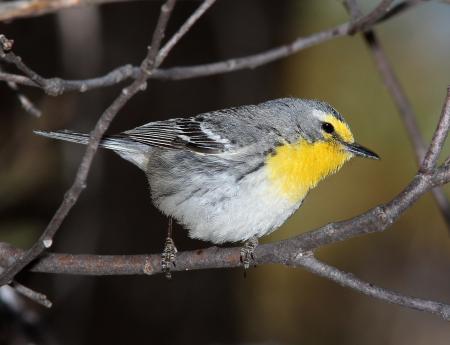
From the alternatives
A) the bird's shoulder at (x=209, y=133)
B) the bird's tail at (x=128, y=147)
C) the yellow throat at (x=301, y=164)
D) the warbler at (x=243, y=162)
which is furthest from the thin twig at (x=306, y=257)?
the bird's tail at (x=128, y=147)

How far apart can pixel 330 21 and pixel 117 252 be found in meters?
3.21

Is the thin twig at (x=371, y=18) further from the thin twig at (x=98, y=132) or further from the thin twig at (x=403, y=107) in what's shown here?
the thin twig at (x=98, y=132)

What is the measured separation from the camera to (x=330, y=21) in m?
7.33

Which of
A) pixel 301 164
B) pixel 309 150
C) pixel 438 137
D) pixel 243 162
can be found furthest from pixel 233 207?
pixel 438 137

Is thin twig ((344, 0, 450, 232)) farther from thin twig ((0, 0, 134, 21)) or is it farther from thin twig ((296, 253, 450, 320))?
thin twig ((0, 0, 134, 21))

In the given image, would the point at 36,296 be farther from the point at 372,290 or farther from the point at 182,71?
the point at 182,71

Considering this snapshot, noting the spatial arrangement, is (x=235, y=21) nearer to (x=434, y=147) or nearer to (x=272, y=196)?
(x=272, y=196)

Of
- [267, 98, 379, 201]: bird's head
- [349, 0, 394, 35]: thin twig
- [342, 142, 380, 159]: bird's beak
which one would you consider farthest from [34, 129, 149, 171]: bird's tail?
[349, 0, 394, 35]: thin twig

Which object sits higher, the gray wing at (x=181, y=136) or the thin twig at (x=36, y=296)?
the gray wing at (x=181, y=136)

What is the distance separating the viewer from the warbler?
3.79 metres

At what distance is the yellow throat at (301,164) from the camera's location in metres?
3.80

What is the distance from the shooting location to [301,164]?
12.7ft

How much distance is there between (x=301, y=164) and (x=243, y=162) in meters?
0.32

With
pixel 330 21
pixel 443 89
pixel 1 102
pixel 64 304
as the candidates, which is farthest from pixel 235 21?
pixel 64 304
